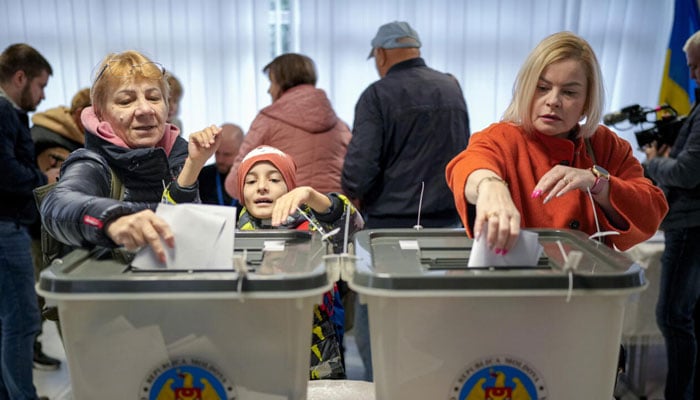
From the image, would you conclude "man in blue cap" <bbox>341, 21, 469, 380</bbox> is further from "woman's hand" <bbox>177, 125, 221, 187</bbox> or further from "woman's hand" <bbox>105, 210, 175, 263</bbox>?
"woman's hand" <bbox>105, 210, 175, 263</bbox>

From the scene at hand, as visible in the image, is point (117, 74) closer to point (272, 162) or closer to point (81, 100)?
point (272, 162)

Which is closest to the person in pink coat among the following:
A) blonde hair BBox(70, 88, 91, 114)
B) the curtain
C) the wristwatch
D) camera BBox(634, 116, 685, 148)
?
blonde hair BBox(70, 88, 91, 114)

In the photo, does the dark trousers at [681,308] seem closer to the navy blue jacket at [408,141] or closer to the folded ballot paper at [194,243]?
the navy blue jacket at [408,141]

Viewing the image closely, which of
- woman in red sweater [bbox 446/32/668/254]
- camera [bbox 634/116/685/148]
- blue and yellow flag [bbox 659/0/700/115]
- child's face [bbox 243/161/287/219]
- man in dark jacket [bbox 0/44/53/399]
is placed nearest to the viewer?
woman in red sweater [bbox 446/32/668/254]

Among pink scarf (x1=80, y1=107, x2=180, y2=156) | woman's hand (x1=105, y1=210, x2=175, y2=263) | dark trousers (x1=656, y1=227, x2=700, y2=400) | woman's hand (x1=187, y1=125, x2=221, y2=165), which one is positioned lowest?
dark trousers (x1=656, y1=227, x2=700, y2=400)

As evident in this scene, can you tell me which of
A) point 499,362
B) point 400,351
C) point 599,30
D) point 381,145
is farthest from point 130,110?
point 599,30

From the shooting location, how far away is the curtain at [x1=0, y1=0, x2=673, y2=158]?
13.5 ft

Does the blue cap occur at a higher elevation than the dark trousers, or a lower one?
higher

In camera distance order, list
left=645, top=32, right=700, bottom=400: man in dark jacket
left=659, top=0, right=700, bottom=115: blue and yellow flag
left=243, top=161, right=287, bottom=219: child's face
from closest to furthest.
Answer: left=243, top=161, right=287, bottom=219: child's face → left=645, top=32, right=700, bottom=400: man in dark jacket → left=659, top=0, right=700, bottom=115: blue and yellow flag

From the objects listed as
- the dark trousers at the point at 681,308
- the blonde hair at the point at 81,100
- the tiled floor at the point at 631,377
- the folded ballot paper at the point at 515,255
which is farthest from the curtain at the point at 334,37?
the folded ballot paper at the point at 515,255

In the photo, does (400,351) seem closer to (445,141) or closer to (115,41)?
(445,141)

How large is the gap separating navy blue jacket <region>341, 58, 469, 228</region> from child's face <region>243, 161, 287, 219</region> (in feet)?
2.49

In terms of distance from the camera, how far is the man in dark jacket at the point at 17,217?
2252mm

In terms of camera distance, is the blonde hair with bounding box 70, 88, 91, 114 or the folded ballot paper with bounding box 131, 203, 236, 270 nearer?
the folded ballot paper with bounding box 131, 203, 236, 270
